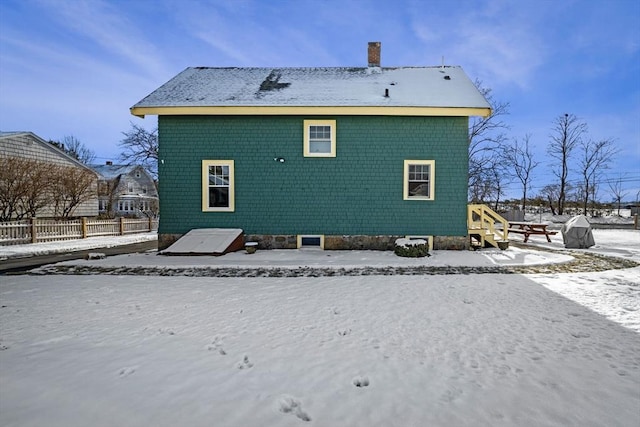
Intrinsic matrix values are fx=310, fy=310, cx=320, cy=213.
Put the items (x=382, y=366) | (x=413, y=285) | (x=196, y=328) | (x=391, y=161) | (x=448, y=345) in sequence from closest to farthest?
1. (x=382, y=366)
2. (x=448, y=345)
3. (x=196, y=328)
4. (x=413, y=285)
5. (x=391, y=161)

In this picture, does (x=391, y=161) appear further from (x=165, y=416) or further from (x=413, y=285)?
(x=165, y=416)

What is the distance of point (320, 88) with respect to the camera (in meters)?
12.0

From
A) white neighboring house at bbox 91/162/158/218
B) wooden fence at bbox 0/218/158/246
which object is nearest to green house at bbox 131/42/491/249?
wooden fence at bbox 0/218/158/246

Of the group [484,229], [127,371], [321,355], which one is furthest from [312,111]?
[127,371]

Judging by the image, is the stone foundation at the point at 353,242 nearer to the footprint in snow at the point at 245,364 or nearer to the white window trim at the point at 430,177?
the white window trim at the point at 430,177

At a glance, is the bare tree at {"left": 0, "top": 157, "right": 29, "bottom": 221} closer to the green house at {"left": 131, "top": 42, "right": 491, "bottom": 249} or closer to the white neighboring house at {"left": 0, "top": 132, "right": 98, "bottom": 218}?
the white neighboring house at {"left": 0, "top": 132, "right": 98, "bottom": 218}

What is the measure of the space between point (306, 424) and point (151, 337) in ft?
8.09

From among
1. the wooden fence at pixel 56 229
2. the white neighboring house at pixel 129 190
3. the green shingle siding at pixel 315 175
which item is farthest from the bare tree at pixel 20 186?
the white neighboring house at pixel 129 190

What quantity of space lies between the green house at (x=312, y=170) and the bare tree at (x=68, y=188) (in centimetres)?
1331

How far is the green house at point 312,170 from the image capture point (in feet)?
36.2

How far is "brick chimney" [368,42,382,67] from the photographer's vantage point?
14.1 meters

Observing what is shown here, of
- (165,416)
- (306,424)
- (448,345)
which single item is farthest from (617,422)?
(165,416)

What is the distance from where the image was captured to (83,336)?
3820 millimetres

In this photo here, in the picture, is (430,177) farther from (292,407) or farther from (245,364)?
(292,407)
